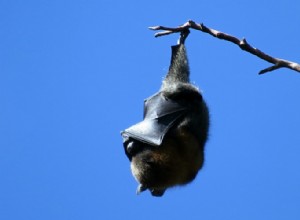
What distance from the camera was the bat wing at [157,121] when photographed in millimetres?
5336

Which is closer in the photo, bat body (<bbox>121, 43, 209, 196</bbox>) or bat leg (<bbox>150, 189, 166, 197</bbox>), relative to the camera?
bat body (<bbox>121, 43, 209, 196</bbox>)

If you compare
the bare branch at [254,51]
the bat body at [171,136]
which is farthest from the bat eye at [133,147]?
the bare branch at [254,51]

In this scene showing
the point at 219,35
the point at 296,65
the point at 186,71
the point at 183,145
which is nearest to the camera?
the point at 296,65

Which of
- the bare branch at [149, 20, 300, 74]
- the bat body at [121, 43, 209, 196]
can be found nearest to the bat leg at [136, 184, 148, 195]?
the bat body at [121, 43, 209, 196]

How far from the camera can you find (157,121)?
5602mm

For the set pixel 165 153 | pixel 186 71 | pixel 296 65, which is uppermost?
pixel 186 71

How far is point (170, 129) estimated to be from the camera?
542 centimetres

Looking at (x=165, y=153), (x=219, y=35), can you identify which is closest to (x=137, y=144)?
(x=165, y=153)

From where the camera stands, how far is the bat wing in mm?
5336

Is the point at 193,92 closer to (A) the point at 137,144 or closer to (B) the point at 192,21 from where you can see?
(A) the point at 137,144

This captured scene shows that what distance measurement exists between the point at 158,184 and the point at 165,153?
A: 1.36 feet

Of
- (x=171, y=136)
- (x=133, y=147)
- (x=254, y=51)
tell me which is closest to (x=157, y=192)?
(x=133, y=147)

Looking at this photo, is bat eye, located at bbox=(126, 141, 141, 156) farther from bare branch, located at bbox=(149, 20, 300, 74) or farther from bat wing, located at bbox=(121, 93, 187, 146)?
bare branch, located at bbox=(149, 20, 300, 74)

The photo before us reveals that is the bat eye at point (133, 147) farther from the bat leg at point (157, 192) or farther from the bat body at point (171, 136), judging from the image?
the bat leg at point (157, 192)
